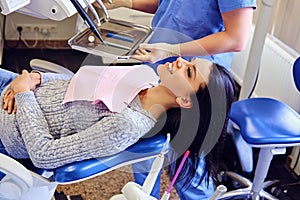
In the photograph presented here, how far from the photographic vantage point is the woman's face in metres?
1.20

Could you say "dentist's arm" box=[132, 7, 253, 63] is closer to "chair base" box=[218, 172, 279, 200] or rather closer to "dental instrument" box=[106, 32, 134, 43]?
"dental instrument" box=[106, 32, 134, 43]

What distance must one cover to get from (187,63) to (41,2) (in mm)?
441

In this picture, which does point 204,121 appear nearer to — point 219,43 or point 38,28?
point 219,43

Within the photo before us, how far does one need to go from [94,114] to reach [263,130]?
2.65ft

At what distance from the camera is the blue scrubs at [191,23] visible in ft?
4.49

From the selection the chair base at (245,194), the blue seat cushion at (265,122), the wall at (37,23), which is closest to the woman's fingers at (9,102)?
the blue seat cushion at (265,122)

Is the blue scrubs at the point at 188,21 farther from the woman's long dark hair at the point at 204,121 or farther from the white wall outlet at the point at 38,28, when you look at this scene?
the white wall outlet at the point at 38,28

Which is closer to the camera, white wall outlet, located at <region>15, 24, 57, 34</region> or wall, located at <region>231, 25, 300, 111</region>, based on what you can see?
wall, located at <region>231, 25, 300, 111</region>

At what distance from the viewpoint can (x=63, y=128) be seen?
49.1 inches

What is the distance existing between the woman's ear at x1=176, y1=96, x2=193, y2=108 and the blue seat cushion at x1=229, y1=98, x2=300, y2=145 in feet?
1.89

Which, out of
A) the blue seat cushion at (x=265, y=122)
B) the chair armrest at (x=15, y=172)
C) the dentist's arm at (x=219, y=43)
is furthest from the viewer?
the blue seat cushion at (x=265, y=122)

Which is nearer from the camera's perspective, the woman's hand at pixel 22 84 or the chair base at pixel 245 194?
the woman's hand at pixel 22 84

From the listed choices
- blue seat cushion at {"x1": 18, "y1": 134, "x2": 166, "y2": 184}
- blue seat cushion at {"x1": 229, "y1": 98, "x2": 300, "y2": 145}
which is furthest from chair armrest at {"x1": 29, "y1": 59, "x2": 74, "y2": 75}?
blue seat cushion at {"x1": 229, "y1": 98, "x2": 300, "y2": 145}

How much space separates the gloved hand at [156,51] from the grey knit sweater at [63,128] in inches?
6.5
